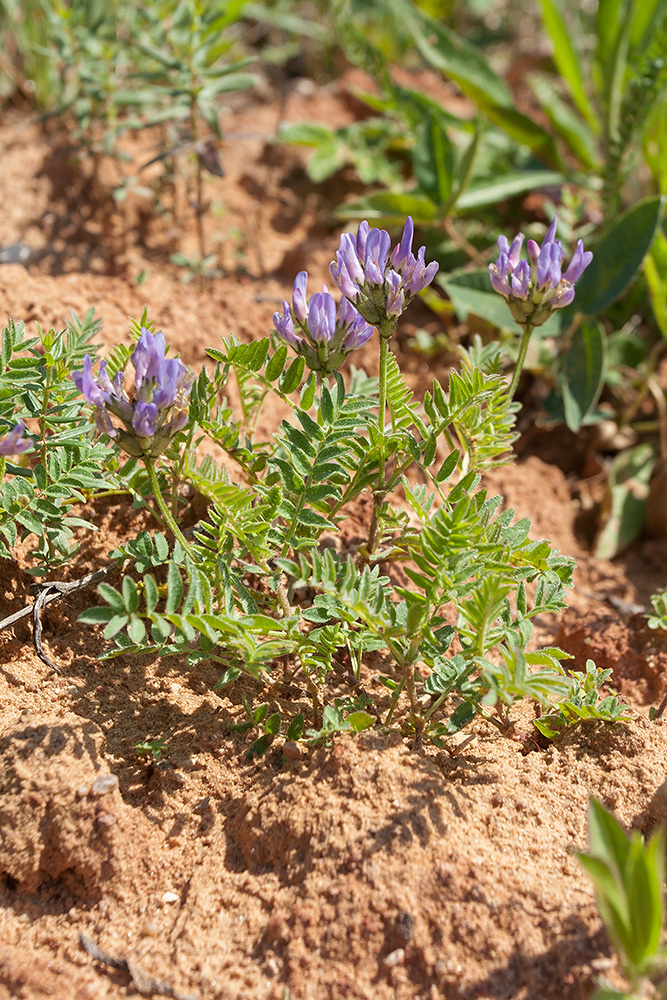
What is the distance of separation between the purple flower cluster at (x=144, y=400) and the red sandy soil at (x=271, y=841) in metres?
0.71

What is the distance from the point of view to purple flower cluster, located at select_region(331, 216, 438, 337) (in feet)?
6.87

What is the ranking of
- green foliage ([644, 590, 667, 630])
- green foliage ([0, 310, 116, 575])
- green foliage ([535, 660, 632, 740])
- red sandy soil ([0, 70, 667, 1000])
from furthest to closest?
green foliage ([644, 590, 667, 630]) < green foliage ([0, 310, 116, 575]) < green foliage ([535, 660, 632, 740]) < red sandy soil ([0, 70, 667, 1000])

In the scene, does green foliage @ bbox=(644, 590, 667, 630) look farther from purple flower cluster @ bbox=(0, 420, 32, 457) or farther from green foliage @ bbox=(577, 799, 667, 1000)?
purple flower cluster @ bbox=(0, 420, 32, 457)

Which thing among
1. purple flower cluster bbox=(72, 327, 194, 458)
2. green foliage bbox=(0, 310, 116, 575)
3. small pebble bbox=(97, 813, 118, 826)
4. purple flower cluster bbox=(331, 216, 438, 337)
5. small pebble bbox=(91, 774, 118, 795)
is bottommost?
small pebble bbox=(97, 813, 118, 826)

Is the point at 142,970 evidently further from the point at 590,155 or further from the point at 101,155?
the point at 590,155

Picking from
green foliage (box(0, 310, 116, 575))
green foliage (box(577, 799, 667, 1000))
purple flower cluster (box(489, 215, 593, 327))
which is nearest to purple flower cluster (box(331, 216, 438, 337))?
purple flower cluster (box(489, 215, 593, 327))

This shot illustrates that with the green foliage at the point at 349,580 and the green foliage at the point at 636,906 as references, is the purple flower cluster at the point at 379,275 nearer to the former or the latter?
the green foliage at the point at 349,580

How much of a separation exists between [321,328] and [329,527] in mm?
467

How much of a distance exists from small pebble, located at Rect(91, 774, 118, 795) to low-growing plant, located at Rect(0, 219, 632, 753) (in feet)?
0.98

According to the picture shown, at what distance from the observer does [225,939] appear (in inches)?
73.2

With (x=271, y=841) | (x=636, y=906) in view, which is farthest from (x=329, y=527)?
(x=636, y=906)

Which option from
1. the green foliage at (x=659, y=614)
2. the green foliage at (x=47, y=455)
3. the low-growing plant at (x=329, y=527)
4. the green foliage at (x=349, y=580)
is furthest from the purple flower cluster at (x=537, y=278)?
the green foliage at (x=47, y=455)

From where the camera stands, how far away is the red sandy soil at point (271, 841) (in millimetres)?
1782

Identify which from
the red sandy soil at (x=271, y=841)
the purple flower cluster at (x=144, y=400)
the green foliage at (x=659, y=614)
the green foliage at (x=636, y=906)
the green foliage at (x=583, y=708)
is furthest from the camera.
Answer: the green foliage at (x=659, y=614)
